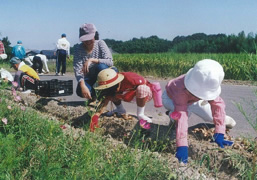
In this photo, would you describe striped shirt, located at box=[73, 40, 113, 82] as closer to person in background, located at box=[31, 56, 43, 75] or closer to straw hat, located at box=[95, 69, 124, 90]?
straw hat, located at box=[95, 69, 124, 90]

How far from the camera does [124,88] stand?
→ 463 cm

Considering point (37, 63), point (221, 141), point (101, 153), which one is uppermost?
point (101, 153)

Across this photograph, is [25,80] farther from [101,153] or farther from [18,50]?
[18,50]

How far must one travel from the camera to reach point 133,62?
15195mm

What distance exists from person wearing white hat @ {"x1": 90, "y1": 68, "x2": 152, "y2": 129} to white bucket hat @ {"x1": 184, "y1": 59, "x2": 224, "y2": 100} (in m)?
0.97

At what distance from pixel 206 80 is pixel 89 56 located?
2.54 meters

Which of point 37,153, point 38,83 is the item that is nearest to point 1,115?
point 37,153

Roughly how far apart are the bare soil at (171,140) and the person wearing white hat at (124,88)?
0.25 m

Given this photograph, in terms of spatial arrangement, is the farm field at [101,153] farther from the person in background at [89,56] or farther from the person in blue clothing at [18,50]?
the person in blue clothing at [18,50]

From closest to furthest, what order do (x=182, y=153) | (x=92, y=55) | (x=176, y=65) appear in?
(x=182, y=153), (x=92, y=55), (x=176, y=65)

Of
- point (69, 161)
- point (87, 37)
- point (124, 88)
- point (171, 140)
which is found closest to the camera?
point (69, 161)

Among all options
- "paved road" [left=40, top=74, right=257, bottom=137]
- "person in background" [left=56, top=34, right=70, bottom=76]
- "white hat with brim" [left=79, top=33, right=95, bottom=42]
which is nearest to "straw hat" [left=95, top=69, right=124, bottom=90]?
"paved road" [left=40, top=74, right=257, bottom=137]

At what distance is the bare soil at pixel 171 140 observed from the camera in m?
2.76

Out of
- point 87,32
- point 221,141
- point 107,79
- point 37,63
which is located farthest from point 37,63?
point 221,141
